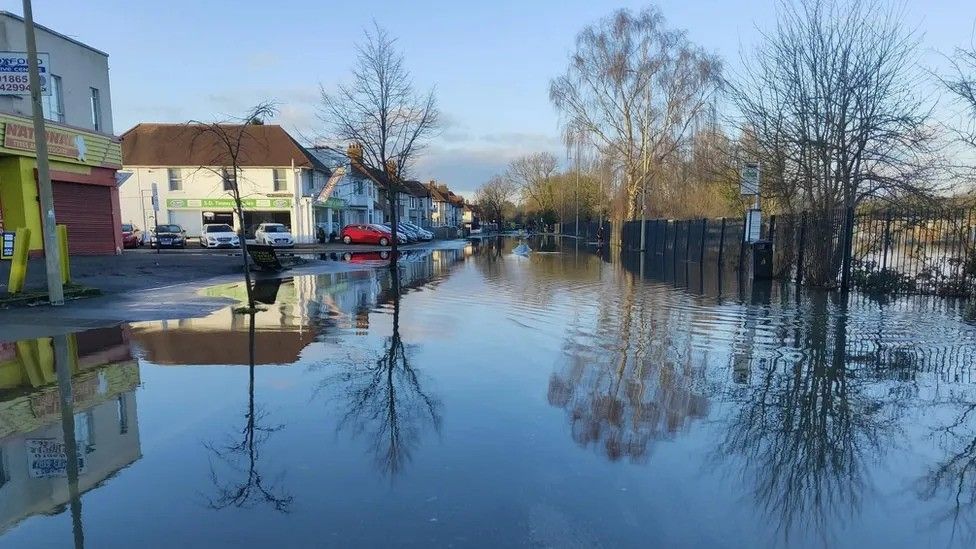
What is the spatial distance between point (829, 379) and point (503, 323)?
17.3ft

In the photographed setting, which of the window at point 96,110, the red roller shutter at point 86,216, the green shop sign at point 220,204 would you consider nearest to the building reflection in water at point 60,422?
the red roller shutter at point 86,216

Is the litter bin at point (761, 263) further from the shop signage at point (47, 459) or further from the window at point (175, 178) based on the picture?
the window at point (175, 178)

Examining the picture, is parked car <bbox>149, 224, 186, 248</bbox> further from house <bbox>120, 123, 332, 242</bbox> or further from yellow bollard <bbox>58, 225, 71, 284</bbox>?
yellow bollard <bbox>58, 225, 71, 284</bbox>

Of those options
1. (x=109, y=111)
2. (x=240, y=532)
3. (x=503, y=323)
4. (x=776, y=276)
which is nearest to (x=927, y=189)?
(x=776, y=276)

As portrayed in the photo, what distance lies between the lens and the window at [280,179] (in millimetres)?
44534

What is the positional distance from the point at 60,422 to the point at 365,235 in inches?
1592

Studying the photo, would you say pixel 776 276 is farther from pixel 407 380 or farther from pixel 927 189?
pixel 407 380

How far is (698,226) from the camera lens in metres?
26.0

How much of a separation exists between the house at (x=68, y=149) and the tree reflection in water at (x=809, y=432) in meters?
21.4

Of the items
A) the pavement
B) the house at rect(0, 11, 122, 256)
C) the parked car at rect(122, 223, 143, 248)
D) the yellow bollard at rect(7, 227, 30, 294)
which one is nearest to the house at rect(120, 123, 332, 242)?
the parked car at rect(122, 223, 143, 248)

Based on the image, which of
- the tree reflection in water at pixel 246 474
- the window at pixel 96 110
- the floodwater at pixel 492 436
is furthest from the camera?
the window at pixel 96 110

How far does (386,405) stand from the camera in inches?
231

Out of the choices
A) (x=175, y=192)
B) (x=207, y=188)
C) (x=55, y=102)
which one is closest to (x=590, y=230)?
(x=207, y=188)

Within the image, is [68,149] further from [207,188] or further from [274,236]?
[207,188]
